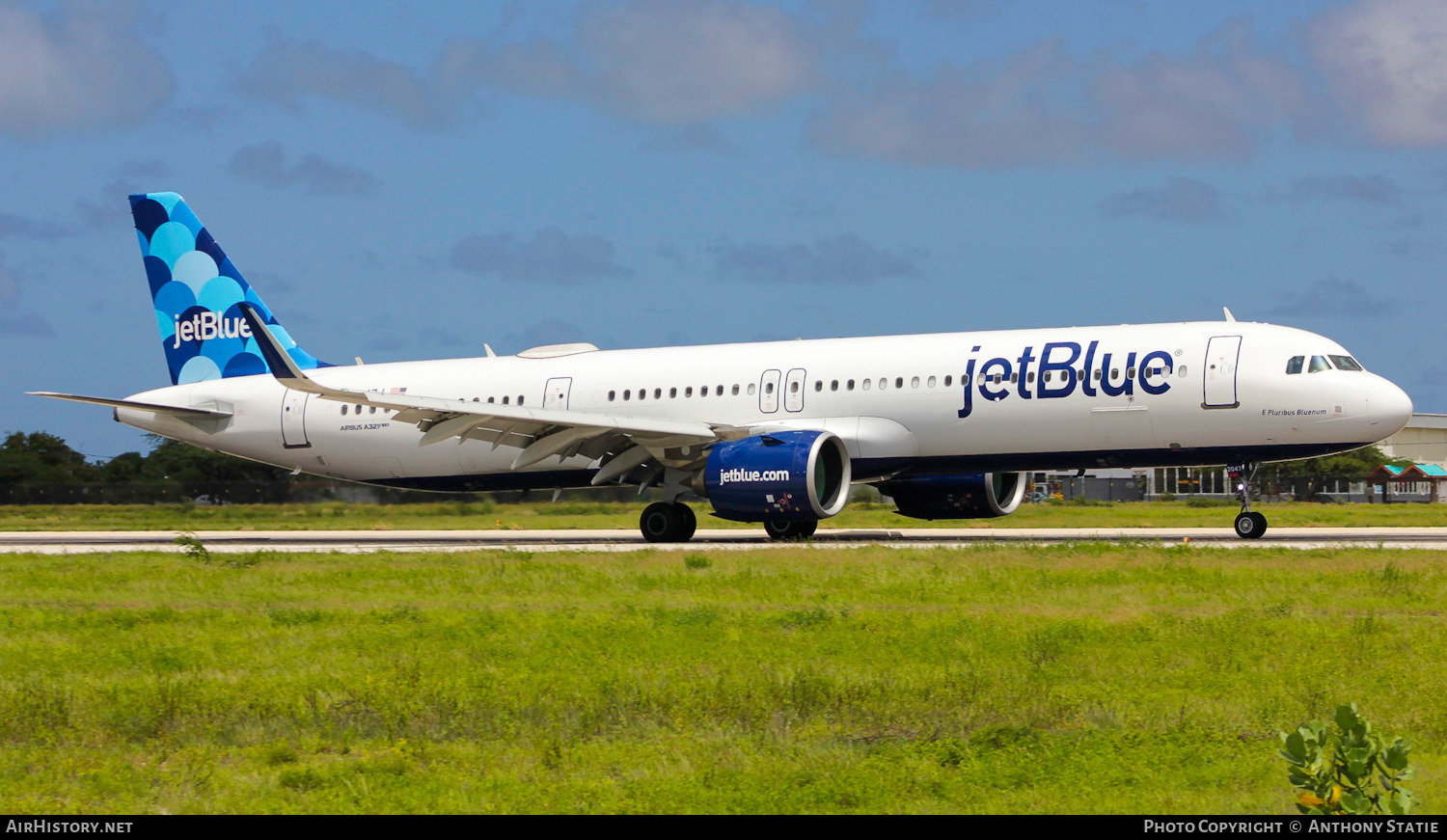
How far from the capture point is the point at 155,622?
1428 cm

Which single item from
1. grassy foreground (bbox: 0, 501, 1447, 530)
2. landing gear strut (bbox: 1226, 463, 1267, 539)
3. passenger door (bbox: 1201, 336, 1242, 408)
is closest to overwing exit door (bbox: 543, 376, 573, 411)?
grassy foreground (bbox: 0, 501, 1447, 530)

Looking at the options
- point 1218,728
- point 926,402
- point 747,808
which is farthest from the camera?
point 926,402

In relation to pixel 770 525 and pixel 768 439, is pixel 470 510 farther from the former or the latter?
pixel 768 439

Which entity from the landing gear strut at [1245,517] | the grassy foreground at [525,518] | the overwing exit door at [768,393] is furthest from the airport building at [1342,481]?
the overwing exit door at [768,393]

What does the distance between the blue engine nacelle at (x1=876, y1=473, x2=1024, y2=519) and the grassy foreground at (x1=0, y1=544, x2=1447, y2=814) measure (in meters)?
9.84

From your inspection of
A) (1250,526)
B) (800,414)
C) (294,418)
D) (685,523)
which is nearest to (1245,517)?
(1250,526)

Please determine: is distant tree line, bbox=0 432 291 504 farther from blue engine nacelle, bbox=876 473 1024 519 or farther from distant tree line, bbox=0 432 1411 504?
blue engine nacelle, bbox=876 473 1024 519

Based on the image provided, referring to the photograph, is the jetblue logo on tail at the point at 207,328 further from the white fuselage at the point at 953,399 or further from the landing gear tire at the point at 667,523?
the landing gear tire at the point at 667,523

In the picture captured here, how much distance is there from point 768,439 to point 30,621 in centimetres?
1267

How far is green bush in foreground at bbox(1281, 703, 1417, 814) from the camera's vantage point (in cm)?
553

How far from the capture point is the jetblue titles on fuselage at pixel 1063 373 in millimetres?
23172

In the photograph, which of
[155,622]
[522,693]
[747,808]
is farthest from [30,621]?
[747,808]

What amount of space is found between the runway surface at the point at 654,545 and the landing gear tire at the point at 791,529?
0.42 meters

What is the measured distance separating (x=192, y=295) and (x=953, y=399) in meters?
17.7
